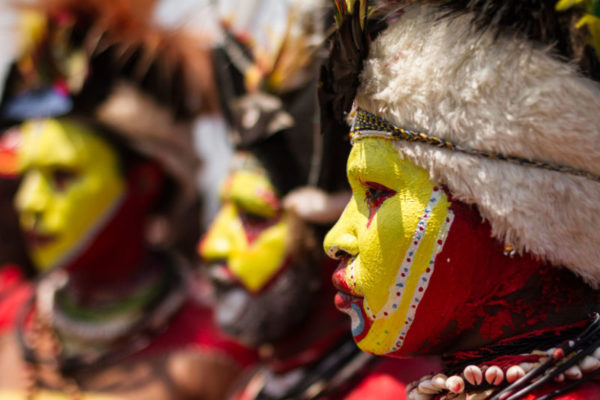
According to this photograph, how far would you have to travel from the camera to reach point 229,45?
7.10ft

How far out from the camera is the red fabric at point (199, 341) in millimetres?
2602

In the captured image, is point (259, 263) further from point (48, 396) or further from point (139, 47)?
point (139, 47)

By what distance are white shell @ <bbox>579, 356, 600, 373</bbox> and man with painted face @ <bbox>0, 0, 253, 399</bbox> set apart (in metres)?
1.76

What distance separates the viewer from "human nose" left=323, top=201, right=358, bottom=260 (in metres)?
1.19

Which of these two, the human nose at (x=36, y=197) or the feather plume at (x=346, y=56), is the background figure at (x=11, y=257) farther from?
the feather plume at (x=346, y=56)

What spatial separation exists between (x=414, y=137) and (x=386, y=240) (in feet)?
0.64

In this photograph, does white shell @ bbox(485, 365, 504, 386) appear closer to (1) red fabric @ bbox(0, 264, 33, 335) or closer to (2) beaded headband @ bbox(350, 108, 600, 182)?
(2) beaded headband @ bbox(350, 108, 600, 182)

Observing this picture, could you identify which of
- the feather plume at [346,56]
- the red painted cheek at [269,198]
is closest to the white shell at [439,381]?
the feather plume at [346,56]

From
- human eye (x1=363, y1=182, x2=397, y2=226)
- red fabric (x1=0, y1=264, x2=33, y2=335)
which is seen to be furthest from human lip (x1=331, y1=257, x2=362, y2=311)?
red fabric (x1=0, y1=264, x2=33, y2=335)

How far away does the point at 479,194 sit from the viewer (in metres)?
1.06

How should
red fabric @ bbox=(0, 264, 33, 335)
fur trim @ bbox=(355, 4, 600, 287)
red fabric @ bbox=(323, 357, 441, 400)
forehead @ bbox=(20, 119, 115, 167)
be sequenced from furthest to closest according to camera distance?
red fabric @ bbox=(0, 264, 33, 335) < forehead @ bbox=(20, 119, 115, 167) < red fabric @ bbox=(323, 357, 441, 400) < fur trim @ bbox=(355, 4, 600, 287)

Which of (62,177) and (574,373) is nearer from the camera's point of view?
(574,373)

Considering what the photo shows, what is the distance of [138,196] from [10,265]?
103cm

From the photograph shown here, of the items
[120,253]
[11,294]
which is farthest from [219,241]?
[11,294]
